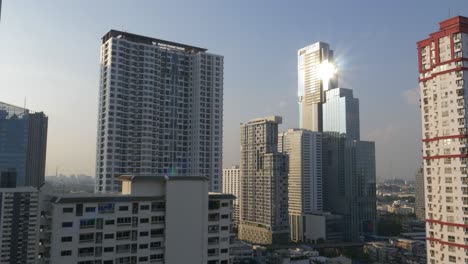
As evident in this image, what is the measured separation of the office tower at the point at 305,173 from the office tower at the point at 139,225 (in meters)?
126

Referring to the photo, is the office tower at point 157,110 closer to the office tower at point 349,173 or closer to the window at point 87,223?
the window at point 87,223

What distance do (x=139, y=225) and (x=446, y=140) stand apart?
32920 millimetres

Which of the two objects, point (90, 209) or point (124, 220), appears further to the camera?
point (124, 220)

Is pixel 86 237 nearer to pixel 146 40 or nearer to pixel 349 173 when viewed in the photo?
pixel 146 40

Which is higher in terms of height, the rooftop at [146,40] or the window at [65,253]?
the rooftop at [146,40]

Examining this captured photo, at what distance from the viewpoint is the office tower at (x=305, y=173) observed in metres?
164

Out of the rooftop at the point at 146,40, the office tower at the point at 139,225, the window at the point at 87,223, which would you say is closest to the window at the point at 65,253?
the office tower at the point at 139,225

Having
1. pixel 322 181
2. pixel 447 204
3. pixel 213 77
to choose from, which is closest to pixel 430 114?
pixel 447 204

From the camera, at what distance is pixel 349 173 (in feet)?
543

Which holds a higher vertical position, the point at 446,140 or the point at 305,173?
the point at 446,140

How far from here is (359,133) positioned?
191250 mm

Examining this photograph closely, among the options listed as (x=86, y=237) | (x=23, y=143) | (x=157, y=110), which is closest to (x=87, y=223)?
(x=86, y=237)

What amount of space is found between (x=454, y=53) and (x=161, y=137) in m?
54.9

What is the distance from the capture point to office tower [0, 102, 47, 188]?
423ft
